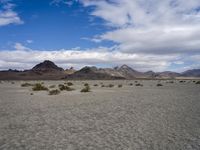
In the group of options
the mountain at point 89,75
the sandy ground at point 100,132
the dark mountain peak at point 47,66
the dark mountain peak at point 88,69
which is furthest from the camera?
the dark mountain peak at point 47,66

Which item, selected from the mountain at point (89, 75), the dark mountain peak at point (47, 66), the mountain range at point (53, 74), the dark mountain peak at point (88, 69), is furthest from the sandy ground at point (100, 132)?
the dark mountain peak at point (47, 66)

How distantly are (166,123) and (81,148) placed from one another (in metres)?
5.07

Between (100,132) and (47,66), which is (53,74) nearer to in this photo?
(47,66)

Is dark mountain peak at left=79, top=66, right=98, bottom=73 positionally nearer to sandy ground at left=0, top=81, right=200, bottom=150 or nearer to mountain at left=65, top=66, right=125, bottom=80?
mountain at left=65, top=66, right=125, bottom=80

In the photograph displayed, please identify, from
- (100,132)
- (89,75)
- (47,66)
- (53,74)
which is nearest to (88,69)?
(89,75)

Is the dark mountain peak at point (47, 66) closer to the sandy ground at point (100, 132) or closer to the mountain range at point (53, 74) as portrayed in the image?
the mountain range at point (53, 74)

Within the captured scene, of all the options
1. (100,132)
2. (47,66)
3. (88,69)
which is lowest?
(100,132)

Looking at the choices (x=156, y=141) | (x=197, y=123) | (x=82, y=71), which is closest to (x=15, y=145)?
(x=156, y=141)

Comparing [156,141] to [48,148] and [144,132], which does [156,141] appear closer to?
[144,132]

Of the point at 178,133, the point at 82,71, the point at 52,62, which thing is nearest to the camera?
the point at 178,133

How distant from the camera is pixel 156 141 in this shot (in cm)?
839

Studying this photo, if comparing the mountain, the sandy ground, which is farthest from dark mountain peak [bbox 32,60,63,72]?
the sandy ground

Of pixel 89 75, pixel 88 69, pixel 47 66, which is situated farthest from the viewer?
pixel 47 66

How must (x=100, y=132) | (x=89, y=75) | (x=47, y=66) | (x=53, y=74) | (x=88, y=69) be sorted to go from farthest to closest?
(x=47, y=66)
(x=88, y=69)
(x=53, y=74)
(x=89, y=75)
(x=100, y=132)
